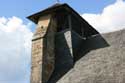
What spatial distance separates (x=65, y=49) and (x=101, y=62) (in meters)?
3.01

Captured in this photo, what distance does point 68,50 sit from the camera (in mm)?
17828

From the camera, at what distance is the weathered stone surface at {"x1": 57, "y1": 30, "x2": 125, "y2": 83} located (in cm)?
1431

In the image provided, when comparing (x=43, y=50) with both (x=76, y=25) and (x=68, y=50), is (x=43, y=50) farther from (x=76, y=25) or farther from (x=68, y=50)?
(x=76, y=25)

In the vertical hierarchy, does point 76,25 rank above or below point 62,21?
below

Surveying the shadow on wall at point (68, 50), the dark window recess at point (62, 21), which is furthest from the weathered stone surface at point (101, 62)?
the dark window recess at point (62, 21)

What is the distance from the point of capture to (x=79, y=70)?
52.2 feet

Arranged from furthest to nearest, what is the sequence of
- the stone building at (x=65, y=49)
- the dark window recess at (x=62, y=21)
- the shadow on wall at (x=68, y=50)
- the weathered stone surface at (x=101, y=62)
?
the dark window recess at (x=62, y=21) → the shadow on wall at (x=68, y=50) → the stone building at (x=65, y=49) → the weathered stone surface at (x=101, y=62)

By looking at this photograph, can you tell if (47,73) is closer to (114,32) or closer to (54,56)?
(54,56)

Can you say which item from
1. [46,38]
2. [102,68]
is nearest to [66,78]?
[102,68]

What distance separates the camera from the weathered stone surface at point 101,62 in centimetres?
1431

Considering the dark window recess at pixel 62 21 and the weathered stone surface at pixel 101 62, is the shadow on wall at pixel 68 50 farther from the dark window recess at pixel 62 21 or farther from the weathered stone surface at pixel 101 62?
the dark window recess at pixel 62 21

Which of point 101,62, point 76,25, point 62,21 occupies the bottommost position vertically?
point 101,62

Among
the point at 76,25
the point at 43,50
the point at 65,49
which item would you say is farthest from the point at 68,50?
the point at 76,25

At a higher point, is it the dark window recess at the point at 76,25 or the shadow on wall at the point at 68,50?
the dark window recess at the point at 76,25
